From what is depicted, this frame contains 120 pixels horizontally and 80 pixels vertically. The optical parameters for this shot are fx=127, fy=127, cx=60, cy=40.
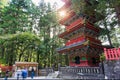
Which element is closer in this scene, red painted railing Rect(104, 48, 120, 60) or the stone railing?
red painted railing Rect(104, 48, 120, 60)

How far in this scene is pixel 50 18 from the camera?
30.3 m

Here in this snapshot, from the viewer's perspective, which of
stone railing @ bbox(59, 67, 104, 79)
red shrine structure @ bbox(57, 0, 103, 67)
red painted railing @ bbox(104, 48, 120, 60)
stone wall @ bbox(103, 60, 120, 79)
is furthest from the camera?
red shrine structure @ bbox(57, 0, 103, 67)

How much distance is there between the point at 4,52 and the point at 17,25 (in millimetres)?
7249

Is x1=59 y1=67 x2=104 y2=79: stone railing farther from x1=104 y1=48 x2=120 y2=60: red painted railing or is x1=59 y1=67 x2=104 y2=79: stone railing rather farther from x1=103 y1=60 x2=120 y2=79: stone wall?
x1=104 y1=48 x2=120 y2=60: red painted railing

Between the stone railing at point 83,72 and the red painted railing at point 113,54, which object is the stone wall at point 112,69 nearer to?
the red painted railing at point 113,54

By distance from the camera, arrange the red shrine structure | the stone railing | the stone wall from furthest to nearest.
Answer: the red shrine structure, the stone railing, the stone wall

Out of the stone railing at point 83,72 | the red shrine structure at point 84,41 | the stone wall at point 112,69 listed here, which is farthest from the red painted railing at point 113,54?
the red shrine structure at point 84,41

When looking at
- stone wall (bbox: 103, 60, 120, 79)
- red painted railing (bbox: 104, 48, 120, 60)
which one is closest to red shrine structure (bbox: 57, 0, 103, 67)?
red painted railing (bbox: 104, 48, 120, 60)

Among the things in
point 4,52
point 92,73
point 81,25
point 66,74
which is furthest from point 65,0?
point 4,52

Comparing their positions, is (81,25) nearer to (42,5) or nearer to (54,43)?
(54,43)

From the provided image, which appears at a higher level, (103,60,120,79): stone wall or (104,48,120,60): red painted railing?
(104,48,120,60): red painted railing

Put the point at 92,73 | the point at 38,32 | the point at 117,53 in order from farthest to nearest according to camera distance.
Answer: the point at 38,32 → the point at 92,73 → the point at 117,53

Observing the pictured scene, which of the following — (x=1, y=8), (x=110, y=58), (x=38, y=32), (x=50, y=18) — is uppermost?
(x=1, y=8)

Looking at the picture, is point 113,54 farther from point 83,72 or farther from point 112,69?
point 83,72
